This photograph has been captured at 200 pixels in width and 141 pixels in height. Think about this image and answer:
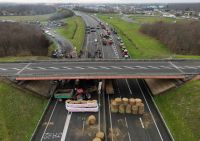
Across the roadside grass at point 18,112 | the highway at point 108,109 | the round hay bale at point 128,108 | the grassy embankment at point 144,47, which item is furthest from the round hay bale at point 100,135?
the grassy embankment at point 144,47

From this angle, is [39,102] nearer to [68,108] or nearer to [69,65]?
[68,108]

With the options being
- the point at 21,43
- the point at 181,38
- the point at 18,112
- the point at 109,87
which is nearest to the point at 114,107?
the point at 109,87

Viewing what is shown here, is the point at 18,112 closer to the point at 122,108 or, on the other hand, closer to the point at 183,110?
the point at 122,108

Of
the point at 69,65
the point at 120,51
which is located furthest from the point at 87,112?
the point at 120,51

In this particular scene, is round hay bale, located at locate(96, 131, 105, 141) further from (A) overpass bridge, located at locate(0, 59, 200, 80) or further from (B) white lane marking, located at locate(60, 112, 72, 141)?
(A) overpass bridge, located at locate(0, 59, 200, 80)

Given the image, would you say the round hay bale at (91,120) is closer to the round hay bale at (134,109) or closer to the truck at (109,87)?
the round hay bale at (134,109)
